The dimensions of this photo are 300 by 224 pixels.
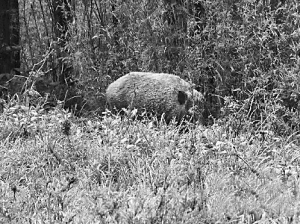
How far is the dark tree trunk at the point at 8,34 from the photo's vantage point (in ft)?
22.3

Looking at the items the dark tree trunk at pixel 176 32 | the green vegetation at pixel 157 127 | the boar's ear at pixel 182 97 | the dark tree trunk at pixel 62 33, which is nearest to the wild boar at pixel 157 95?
the boar's ear at pixel 182 97

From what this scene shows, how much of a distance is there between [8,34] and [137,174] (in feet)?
13.2

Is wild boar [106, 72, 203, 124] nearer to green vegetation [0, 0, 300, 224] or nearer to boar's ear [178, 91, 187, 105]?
boar's ear [178, 91, 187, 105]

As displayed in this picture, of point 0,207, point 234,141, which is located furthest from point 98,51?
point 0,207

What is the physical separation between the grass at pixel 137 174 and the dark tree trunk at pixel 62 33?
85.5 inches

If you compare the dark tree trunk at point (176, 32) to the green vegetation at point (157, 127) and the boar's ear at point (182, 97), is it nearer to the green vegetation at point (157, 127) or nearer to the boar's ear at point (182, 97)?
the green vegetation at point (157, 127)

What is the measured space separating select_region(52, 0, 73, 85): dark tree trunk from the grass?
7.13 feet

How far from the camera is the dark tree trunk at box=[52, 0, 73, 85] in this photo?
6.95m

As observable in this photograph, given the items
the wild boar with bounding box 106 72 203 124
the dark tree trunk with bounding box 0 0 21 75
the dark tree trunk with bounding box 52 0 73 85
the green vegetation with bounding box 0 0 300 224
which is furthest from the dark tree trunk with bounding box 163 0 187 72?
the dark tree trunk with bounding box 0 0 21 75

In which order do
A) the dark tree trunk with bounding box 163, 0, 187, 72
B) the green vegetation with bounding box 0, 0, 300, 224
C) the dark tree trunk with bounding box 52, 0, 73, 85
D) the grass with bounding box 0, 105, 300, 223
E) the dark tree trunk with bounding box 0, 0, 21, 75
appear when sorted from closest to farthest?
the grass with bounding box 0, 105, 300, 223 → the green vegetation with bounding box 0, 0, 300, 224 → the dark tree trunk with bounding box 163, 0, 187, 72 → the dark tree trunk with bounding box 0, 0, 21, 75 → the dark tree trunk with bounding box 52, 0, 73, 85

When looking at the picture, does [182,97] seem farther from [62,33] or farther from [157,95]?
[62,33]

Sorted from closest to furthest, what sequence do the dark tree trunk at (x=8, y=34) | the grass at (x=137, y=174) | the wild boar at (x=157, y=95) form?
1. the grass at (x=137, y=174)
2. the wild boar at (x=157, y=95)
3. the dark tree trunk at (x=8, y=34)

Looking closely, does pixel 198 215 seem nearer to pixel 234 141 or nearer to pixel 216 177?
pixel 216 177

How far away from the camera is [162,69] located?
20.2ft
